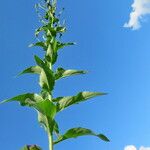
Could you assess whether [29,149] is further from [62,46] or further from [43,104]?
[62,46]

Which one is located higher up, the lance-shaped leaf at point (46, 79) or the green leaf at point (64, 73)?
the green leaf at point (64, 73)

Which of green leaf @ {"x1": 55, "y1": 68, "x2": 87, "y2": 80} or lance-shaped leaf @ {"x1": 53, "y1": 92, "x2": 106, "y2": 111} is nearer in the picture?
lance-shaped leaf @ {"x1": 53, "y1": 92, "x2": 106, "y2": 111}

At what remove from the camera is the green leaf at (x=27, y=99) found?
17.0ft

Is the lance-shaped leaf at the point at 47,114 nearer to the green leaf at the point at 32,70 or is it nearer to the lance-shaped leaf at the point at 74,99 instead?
the lance-shaped leaf at the point at 74,99

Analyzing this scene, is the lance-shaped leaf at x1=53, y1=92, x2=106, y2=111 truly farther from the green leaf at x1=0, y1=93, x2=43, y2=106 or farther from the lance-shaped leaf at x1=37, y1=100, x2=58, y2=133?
the green leaf at x1=0, y1=93, x2=43, y2=106

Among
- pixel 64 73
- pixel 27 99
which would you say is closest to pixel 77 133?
pixel 27 99

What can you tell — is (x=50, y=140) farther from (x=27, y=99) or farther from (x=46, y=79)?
(x=46, y=79)

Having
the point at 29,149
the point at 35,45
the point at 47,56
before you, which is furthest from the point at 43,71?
the point at 29,149

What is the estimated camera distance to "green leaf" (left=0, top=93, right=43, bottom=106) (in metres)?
Result: 5.17

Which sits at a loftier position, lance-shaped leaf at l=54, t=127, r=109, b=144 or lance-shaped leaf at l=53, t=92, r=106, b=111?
lance-shaped leaf at l=53, t=92, r=106, b=111

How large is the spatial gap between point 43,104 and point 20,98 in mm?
372

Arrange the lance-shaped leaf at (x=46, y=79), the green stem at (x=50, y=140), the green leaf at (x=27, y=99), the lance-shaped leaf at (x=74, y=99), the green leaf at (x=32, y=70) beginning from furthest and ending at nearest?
the green leaf at (x=32, y=70)
the lance-shaped leaf at (x=46, y=79)
the lance-shaped leaf at (x=74, y=99)
the green leaf at (x=27, y=99)
the green stem at (x=50, y=140)

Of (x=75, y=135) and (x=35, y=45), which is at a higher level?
(x=35, y=45)

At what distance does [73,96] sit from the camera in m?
5.27
